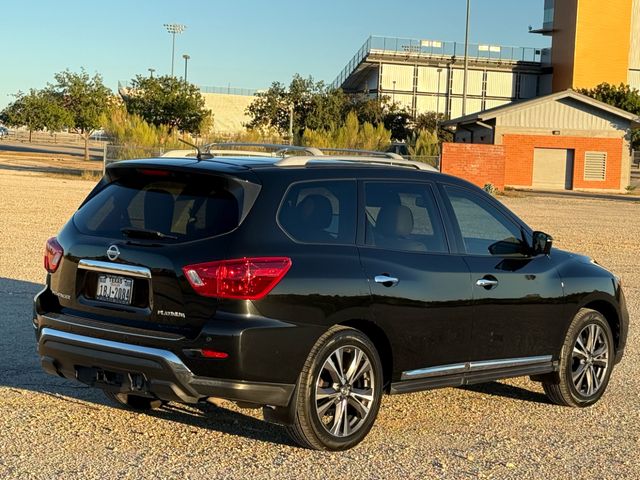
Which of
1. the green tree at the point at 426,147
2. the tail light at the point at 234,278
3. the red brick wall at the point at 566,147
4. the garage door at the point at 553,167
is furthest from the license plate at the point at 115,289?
the garage door at the point at 553,167

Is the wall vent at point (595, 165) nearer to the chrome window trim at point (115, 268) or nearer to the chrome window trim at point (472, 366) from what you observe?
the chrome window trim at point (472, 366)

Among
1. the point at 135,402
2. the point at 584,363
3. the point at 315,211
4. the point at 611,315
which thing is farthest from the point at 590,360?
the point at 135,402

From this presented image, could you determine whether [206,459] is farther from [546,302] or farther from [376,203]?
[546,302]

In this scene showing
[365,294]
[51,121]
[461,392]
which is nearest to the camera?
[365,294]

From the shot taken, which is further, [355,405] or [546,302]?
[546,302]

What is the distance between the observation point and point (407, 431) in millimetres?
6980

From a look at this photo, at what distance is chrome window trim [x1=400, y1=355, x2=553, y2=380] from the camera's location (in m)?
6.83

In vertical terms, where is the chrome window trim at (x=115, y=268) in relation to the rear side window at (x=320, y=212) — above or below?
below

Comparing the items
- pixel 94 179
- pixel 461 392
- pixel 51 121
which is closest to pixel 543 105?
pixel 94 179

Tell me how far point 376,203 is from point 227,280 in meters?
1.41

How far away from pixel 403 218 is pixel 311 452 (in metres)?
1.65

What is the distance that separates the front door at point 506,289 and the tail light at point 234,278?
181 centimetres

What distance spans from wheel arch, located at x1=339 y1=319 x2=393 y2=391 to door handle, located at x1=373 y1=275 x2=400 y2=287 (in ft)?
0.86

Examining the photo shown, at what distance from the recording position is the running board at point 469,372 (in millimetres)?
6816
